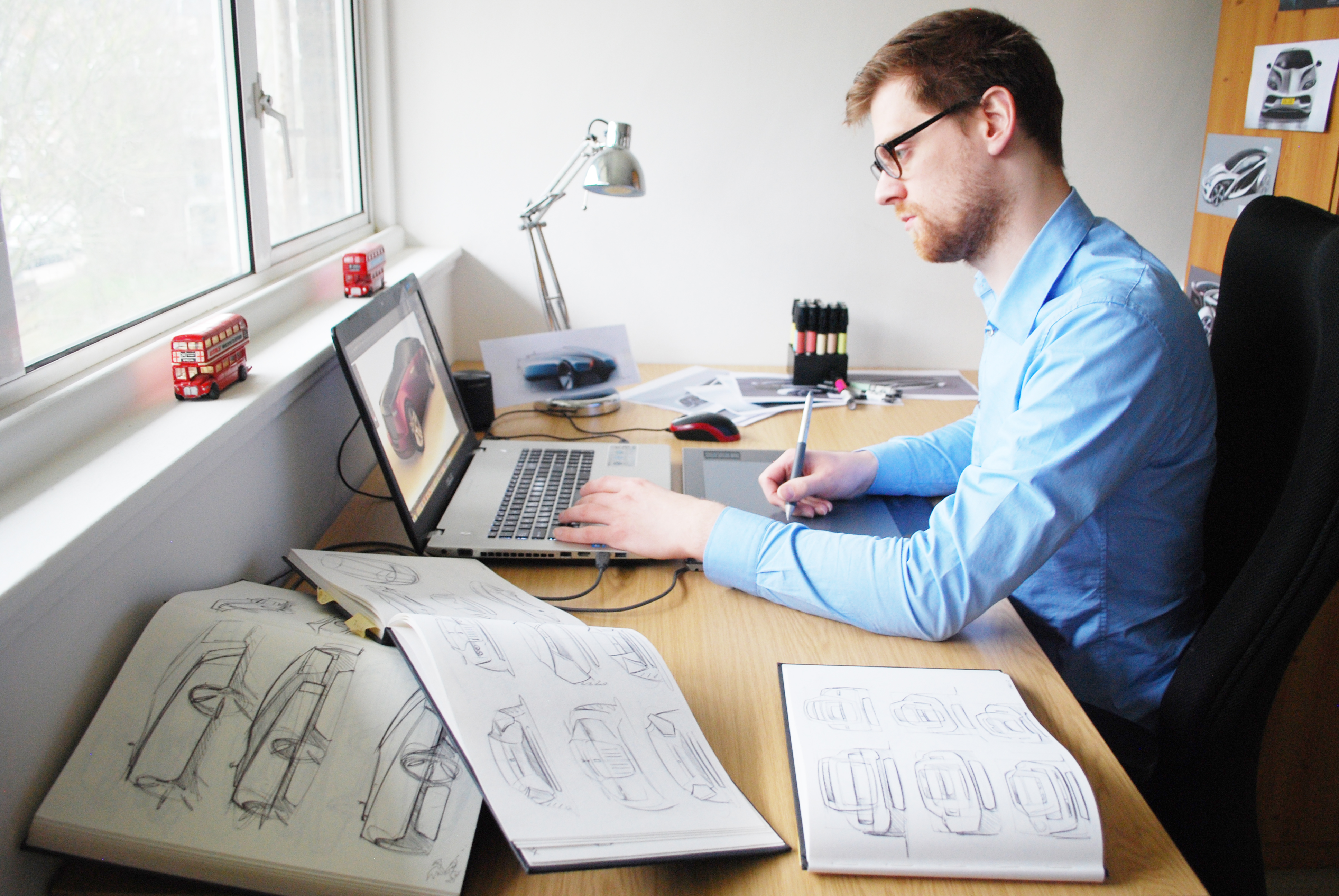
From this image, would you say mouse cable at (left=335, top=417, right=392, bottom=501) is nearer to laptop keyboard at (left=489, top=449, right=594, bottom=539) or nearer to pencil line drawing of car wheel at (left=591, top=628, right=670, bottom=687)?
laptop keyboard at (left=489, top=449, right=594, bottom=539)

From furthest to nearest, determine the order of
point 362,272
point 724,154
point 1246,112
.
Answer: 1. point 724,154
2. point 1246,112
3. point 362,272

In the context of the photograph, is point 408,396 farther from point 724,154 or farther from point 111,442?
point 724,154

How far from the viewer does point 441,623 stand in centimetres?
71

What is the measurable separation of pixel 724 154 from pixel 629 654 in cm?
139

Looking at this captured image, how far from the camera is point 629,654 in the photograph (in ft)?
2.58

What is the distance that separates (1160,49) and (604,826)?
1.95m

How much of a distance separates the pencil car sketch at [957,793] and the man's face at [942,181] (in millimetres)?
643

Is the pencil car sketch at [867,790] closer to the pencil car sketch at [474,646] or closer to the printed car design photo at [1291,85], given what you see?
the pencil car sketch at [474,646]

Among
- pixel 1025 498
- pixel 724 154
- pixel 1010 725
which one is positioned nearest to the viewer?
pixel 1010 725

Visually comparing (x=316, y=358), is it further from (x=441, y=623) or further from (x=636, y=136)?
(x=636, y=136)

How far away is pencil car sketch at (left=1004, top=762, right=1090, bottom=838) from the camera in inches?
24.8

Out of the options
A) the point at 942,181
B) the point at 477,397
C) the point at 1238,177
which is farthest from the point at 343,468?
the point at 1238,177

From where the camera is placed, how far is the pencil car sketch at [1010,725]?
2.35ft

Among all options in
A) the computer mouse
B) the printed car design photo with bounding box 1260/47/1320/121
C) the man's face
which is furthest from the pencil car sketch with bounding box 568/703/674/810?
the printed car design photo with bounding box 1260/47/1320/121
